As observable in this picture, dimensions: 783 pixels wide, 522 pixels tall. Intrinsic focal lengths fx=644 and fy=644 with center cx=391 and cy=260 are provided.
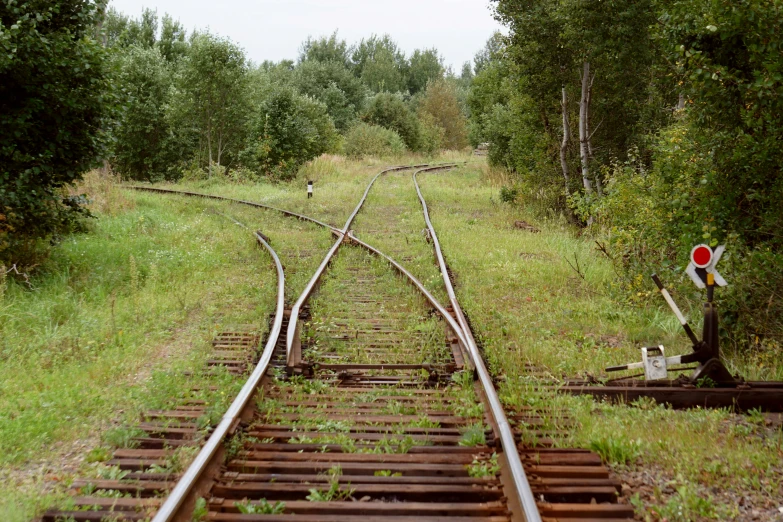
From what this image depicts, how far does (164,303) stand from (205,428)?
4179 mm

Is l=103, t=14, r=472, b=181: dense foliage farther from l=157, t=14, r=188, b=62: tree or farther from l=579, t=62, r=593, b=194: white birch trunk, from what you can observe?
l=579, t=62, r=593, b=194: white birch trunk

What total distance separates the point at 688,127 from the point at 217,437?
6527mm

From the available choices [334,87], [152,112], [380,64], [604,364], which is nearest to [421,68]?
[380,64]

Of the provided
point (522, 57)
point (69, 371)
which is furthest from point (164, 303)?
point (522, 57)

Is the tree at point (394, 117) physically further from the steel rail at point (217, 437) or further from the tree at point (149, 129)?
the steel rail at point (217, 437)

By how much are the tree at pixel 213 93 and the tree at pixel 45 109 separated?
67.2ft

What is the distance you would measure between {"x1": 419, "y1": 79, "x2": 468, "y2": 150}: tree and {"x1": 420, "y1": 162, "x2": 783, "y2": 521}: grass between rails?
4808 cm

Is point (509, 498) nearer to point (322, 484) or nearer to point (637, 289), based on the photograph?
point (322, 484)

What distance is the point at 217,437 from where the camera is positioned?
3.76 m

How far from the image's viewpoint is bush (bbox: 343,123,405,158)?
40.2 meters

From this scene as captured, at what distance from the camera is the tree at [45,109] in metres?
8.08

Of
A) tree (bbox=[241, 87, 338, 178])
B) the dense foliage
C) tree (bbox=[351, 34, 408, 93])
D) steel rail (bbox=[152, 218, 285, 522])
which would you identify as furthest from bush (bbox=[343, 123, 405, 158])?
Result: tree (bbox=[351, 34, 408, 93])

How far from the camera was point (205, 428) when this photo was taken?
4.23m

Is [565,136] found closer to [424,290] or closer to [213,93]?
[424,290]
